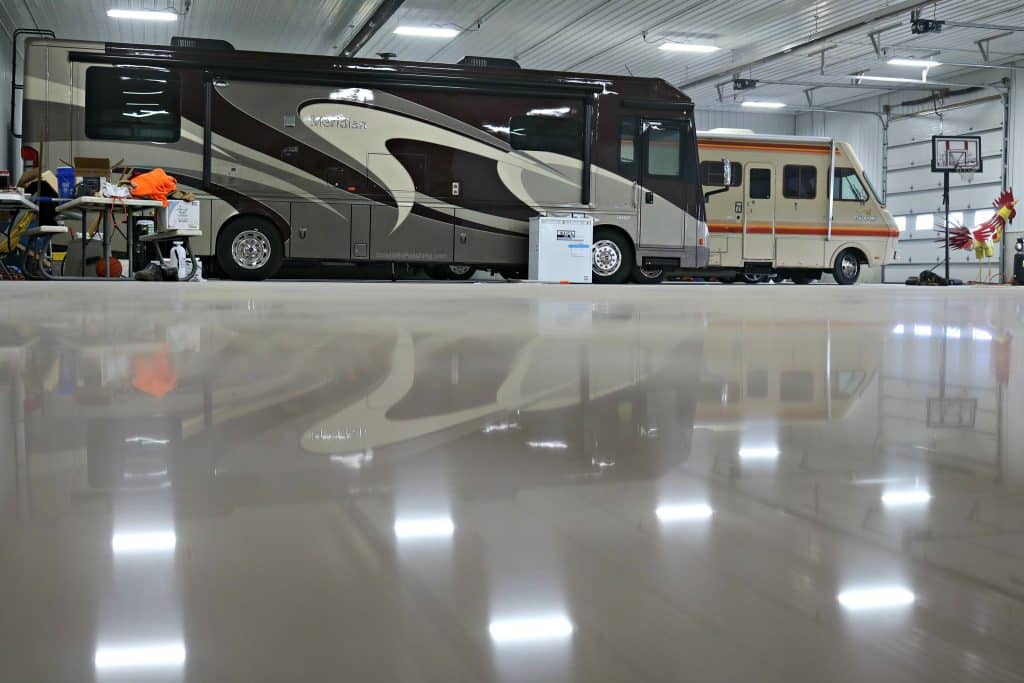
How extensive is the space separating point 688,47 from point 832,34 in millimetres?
2782

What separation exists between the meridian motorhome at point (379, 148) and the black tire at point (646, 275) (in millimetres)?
41

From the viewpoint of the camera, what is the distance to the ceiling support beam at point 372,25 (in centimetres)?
1462

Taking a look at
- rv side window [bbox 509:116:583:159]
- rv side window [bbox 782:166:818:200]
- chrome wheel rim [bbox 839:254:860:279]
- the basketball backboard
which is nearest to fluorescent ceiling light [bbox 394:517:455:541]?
rv side window [bbox 509:116:583:159]

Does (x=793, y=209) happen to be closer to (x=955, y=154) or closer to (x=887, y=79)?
(x=955, y=154)

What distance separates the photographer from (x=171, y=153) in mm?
10008

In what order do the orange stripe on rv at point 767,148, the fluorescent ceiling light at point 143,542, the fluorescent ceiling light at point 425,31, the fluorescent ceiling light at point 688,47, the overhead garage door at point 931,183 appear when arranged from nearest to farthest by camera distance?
the fluorescent ceiling light at point 143,542 → the orange stripe on rv at point 767,148 → the fluorescent ceiling light at point 425,31 → the fluorescent ceiling light at point 688,47 → the overhead garage door at point 931,183

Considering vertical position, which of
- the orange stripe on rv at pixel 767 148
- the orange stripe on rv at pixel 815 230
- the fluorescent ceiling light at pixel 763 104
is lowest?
the orange stripe on rv at pixel 815 230

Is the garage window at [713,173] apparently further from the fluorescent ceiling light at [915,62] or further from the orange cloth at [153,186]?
the fluorescent ceiling light at [915,62]

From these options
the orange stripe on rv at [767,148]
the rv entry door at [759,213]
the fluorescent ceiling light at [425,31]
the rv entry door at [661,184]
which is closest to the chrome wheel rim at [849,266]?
the rv entry door at [759,213]

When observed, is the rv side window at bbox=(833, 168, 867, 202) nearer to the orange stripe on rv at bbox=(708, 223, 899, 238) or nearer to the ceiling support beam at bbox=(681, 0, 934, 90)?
the orange stripe on rv at bbox=(708, 223, 899, 238)

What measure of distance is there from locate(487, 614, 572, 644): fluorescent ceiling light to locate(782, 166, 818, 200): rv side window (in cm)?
1439

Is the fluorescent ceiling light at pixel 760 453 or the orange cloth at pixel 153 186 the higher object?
the orange cloth at pixel 153 186

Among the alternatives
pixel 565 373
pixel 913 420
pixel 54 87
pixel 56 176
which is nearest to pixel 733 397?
pixel 913 420

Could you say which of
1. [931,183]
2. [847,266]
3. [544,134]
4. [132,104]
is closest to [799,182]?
[847,266]
